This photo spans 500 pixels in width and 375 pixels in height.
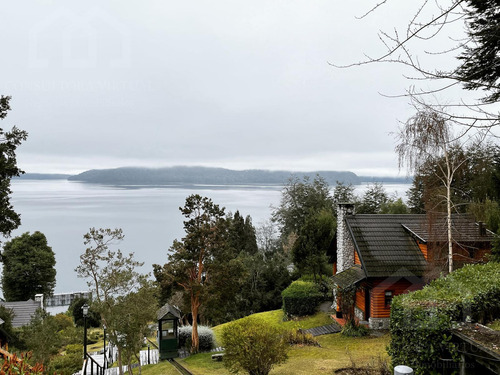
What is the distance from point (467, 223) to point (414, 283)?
4463 mm

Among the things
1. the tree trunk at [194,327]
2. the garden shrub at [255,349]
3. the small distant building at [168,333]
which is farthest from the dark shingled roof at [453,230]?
the small distant building at [168,333]

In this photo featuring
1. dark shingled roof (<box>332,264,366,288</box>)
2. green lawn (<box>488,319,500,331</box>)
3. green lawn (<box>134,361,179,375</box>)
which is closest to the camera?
green lawn (<box>488,319,500,331</box>)

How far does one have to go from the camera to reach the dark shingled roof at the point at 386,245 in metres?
19.0

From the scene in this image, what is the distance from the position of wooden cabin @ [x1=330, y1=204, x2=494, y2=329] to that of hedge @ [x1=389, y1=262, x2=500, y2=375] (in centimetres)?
934

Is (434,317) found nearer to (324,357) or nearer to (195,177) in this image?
(324,357)

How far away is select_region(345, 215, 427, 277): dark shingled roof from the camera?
1897 cm

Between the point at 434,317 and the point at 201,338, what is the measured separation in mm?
15699

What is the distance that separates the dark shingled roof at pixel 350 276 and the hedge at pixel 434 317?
10893 mm

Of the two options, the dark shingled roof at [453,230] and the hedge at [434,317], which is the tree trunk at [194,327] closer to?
the dark shingled roof at [453,230]

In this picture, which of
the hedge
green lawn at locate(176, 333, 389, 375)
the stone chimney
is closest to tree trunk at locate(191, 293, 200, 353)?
green lawn at locate(176, 333, 389, 375)

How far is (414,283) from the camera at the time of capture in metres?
19.1

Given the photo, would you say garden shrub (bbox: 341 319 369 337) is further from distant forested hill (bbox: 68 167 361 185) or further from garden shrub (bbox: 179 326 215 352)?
distant forested hill (bbox: 68 167 361 185)

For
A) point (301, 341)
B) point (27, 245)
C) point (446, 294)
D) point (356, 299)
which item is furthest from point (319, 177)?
point (446, 294)

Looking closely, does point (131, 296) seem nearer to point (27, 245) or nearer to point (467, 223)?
point (467, 223)
